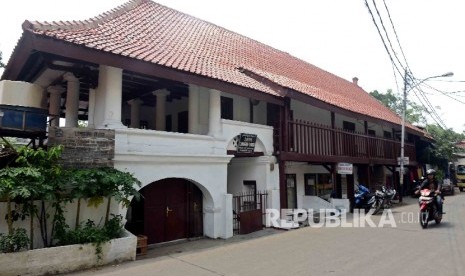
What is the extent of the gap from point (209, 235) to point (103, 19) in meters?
6.47

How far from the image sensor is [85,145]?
6699 millimetres

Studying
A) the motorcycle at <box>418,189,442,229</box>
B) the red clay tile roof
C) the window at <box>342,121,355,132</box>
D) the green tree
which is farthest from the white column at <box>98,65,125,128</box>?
the green tree

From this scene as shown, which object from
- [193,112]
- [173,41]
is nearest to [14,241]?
[193,112]

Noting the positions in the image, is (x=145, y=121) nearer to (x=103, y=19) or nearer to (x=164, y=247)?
(x=103, y=19)

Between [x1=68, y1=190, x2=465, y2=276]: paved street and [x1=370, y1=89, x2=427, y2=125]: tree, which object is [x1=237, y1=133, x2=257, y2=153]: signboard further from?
[x1=370, y1=89, x2=427, y2=125]: tree

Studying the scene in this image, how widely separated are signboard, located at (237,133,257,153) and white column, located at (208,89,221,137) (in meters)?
0.89

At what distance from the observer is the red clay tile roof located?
715cm

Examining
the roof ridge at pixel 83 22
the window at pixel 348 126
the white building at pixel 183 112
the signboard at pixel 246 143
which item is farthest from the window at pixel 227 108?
the window at pixel 348 126

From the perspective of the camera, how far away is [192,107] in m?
9.64

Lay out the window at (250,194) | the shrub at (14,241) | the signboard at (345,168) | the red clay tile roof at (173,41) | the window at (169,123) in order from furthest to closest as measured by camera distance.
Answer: the window at (169,123) < the signboard at (345,168) < the window at (250,194) < the red clay tile roof at (173,41) < the shrub at (14,241)

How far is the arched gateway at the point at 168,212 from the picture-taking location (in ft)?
27.7

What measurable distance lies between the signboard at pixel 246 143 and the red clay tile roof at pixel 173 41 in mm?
1448

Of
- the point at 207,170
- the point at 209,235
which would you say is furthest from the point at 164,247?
the point at 207,170

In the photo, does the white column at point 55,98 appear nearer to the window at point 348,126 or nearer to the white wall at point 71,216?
the white wall at point 71,216
